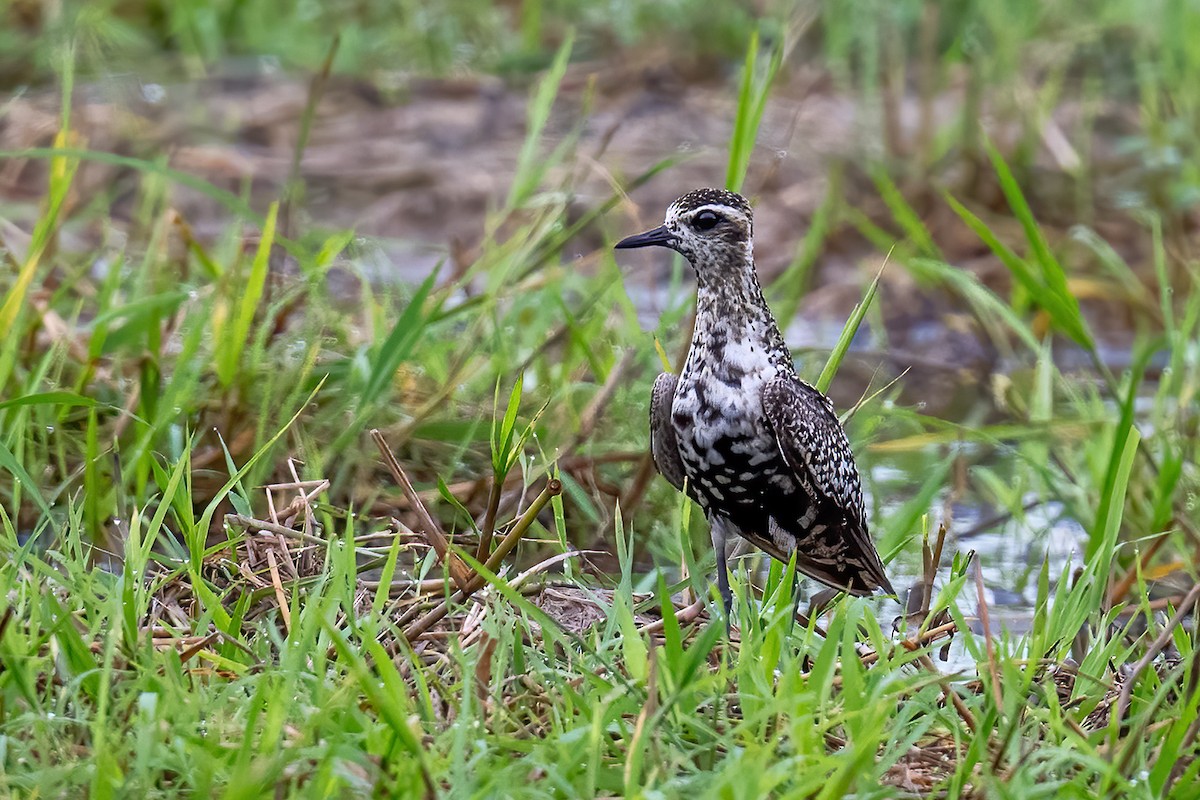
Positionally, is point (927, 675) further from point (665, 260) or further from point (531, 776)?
point (665, 260)

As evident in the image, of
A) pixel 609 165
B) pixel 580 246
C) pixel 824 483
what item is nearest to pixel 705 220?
pixel 824 483

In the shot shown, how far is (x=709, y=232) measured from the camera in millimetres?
3617

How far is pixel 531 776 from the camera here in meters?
2.80

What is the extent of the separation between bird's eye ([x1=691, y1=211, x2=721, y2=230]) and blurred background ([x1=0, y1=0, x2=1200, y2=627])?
0.40m

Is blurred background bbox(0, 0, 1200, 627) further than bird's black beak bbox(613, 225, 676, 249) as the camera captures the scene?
Yes

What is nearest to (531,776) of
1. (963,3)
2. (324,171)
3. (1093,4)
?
(324,171)

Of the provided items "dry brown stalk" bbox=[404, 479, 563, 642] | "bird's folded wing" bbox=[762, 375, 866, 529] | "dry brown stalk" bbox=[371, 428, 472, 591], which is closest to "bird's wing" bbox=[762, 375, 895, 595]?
"bird's folded wing" bbox=[762, 375, 866, 529]

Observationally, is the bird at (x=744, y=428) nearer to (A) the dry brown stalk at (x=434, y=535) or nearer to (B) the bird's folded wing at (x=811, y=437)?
(B) the bird's folded wing at (x=811, y=437)

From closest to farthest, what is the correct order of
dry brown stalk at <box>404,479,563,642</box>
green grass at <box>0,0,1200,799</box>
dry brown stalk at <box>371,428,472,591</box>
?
green grass at <box>0,0,1200,799</box> → dry brown stalk at <box>404,479,563,642</box> → dry brown stalk at <box>371,428,472,591</box>

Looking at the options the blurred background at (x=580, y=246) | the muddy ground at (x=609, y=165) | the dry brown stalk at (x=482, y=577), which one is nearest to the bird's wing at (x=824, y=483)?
the blurred background at (x=580, y=246)

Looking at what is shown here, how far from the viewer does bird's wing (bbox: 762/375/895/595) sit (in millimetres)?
3432

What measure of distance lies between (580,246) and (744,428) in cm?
426

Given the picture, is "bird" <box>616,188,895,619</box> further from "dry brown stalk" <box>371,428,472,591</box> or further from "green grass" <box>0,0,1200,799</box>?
"dry brown stalk" <box>371,428,472,591</box>

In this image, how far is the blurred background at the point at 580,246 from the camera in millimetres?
4316
